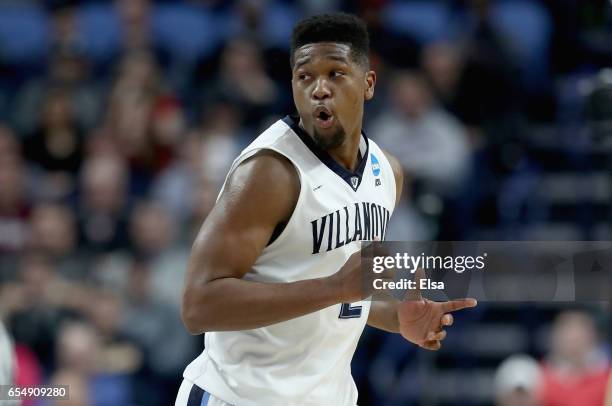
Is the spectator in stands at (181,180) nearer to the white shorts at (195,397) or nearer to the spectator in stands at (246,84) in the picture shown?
the spectator in stands at (246,84)

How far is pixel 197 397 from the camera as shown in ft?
13.2

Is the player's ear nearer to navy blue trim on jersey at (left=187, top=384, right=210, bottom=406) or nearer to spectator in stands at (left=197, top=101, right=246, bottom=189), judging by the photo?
navy blue trim on jersey at (left=187, top=384, right=210, bottom=406)

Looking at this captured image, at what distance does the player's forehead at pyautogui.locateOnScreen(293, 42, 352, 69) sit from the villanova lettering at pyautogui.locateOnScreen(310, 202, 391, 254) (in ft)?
1.81

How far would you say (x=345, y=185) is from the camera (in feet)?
13.3

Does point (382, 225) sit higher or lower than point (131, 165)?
lower

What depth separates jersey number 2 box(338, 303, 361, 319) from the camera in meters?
4.01

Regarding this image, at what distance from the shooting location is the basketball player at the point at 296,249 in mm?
3592

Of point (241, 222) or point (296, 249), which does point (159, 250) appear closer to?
point (296, 249)

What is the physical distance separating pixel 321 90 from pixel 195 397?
4.08ft

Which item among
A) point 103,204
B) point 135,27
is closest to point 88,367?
point 103,204

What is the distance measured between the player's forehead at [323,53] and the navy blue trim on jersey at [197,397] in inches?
49.7

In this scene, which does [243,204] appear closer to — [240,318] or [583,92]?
[240,318]

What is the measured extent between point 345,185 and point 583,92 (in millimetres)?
4740

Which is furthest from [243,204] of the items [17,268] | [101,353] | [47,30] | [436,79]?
[47,30]
